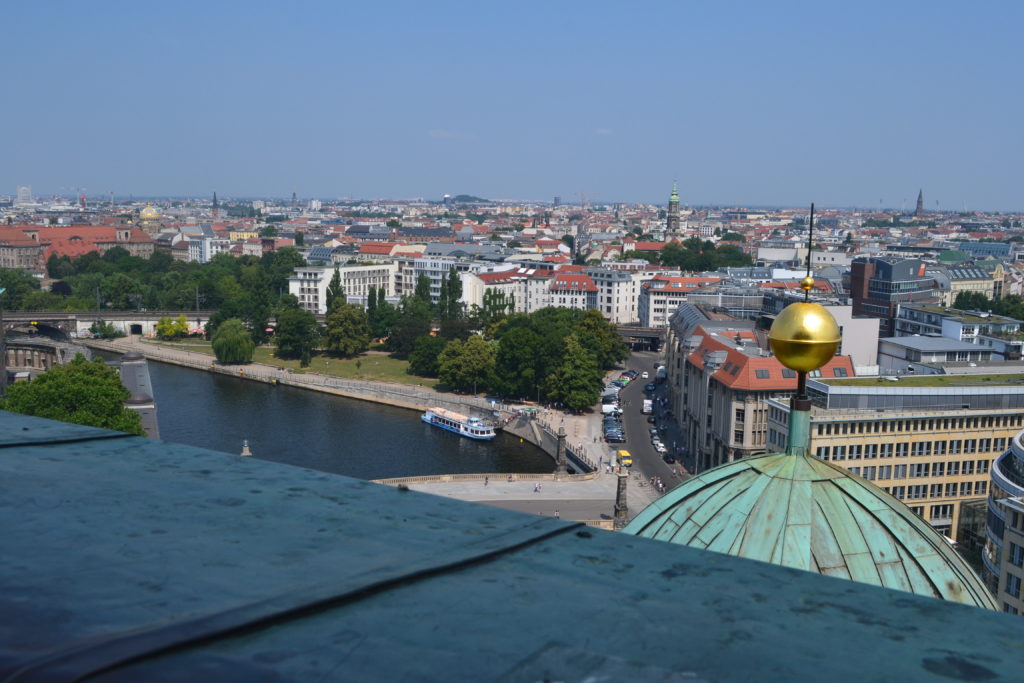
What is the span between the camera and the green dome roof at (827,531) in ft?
16.7

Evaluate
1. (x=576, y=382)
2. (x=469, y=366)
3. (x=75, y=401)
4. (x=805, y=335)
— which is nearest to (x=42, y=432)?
(x=805, y=335)

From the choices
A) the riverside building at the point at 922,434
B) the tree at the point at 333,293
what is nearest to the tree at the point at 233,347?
the tree at the point at 333,293

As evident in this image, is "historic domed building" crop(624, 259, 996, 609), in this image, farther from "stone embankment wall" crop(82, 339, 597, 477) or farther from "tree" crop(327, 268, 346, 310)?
"tree" crop(327, 268, 346, 310)

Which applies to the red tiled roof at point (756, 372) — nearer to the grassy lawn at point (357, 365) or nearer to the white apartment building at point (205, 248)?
the grassy lawn at point (357, 365)

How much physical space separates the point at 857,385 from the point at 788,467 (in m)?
15.3

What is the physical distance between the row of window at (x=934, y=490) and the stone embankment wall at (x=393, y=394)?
23.0 ft

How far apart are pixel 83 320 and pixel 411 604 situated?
162ft

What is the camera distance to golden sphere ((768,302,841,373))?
5164mm

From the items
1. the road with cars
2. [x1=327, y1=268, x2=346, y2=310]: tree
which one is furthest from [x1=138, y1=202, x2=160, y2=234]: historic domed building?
the road with cars

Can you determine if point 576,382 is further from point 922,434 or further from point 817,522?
point 817,522

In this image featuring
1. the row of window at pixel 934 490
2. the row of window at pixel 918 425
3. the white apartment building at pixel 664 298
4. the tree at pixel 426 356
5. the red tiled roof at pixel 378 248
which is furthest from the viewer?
the red tiled roof at pixel 378 248

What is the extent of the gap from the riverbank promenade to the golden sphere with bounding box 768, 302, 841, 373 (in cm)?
502

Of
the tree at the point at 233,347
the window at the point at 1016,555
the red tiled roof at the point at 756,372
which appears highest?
the red tiled roof at the point at 756,372

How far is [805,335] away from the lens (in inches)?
204
